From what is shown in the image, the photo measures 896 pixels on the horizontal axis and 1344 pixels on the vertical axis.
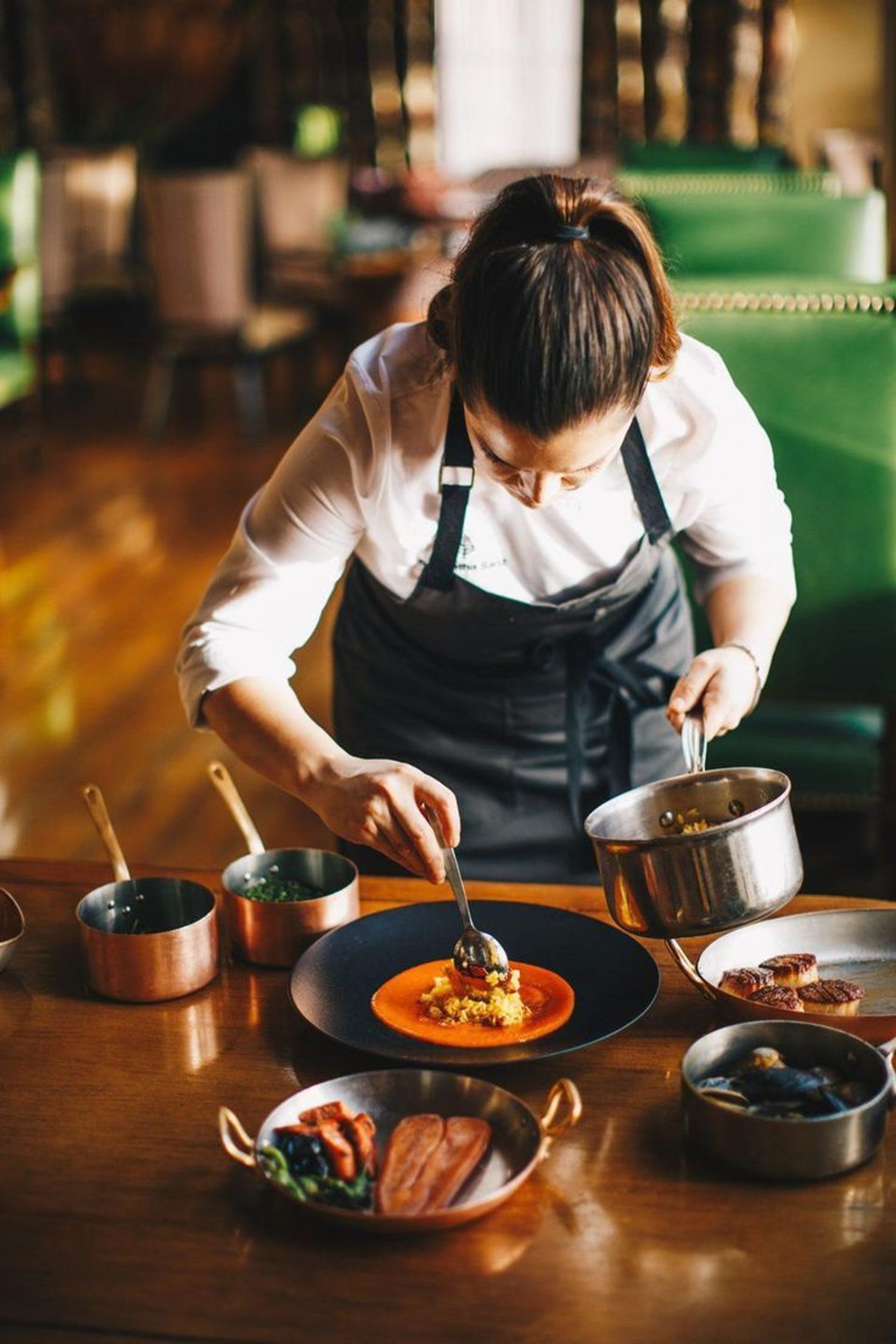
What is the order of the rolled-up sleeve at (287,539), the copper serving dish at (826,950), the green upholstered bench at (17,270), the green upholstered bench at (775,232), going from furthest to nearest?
1. the green upholstered bench at (17,270)
2. the green upholstered bench at (775,232)
3. the rolled-up sleeve at (287,539)
4. the copper serving dish at (826,950)

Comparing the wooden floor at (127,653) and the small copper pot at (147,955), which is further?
the wooden floor at (127,653)

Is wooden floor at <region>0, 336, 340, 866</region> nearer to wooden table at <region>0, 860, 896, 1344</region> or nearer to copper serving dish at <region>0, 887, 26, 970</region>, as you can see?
copper serving dish at <region>0, 887, 26, 970</region>

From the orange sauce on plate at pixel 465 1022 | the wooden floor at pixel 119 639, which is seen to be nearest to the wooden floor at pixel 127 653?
the wooden floor at pixel 119 639

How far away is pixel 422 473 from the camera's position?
1.57 meters

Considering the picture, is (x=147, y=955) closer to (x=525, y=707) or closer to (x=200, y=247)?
(x=525, y=707)

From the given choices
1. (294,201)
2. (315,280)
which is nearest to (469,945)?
(315,280)

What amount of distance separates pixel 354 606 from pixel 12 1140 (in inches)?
36.6

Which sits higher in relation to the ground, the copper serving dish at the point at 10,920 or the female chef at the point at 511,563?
the female chef at the point at 511,563

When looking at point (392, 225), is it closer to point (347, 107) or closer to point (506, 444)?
point (347, 107)

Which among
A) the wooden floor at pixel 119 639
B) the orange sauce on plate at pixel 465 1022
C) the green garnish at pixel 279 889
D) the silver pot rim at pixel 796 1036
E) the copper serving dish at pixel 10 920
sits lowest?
the wooden floor at pixel 119 639

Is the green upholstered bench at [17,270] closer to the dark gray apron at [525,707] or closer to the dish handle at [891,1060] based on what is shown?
the dark gray apron at [525,707]

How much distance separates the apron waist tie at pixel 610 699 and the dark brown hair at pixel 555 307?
495 millimetres

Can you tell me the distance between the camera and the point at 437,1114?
1079 mm

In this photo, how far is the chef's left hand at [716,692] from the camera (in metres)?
1.44
